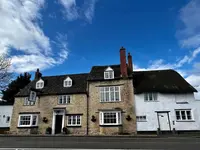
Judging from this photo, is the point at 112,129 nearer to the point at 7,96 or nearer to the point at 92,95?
the point at 92,95

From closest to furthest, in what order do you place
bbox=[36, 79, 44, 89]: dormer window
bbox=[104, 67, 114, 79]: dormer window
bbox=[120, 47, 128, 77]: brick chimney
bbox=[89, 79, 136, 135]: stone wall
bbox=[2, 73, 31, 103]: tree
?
bbox=[89, 79, 136, 135]: stone wall
bbox=[120, 47, 128, 77]: brick chimney
bbox=[104, 67, 114, 79]: dormer window
bbox=[36, 79, 44, 89]: dormer window
bbox=[2, 73, 31, 103]: tree

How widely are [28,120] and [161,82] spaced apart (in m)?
19.6

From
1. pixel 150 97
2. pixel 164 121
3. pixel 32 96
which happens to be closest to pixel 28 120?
pixel 32 96

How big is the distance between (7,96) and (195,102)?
3982 centimetres

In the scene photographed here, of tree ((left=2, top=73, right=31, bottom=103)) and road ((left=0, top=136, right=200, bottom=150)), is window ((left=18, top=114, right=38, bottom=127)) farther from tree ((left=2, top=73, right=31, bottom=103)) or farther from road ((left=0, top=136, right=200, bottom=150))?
tree ((left=2, top=73, right=31, bottom=103))

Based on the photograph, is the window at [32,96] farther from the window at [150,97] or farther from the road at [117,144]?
the window at [150,97]

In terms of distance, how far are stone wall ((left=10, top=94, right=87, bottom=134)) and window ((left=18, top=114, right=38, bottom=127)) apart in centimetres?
56

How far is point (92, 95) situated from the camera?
70.2 ft

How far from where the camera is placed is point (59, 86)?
936 inches

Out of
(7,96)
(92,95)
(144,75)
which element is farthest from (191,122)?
(7,96)

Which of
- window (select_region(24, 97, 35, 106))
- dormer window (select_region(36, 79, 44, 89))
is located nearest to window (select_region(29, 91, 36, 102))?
window (select_region(24, 97, 35, 106))

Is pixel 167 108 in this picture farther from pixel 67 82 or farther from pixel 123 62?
pixel 67 82

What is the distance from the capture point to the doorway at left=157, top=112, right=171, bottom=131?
61.3 ft

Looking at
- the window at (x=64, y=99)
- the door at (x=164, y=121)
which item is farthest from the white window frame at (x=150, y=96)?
the window at (x=64, y=99)
